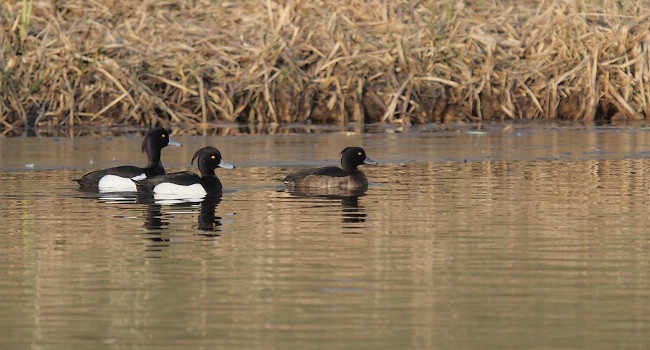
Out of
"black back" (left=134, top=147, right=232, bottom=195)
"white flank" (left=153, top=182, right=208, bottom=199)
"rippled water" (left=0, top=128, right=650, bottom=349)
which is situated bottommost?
"rippled water" (left=0, top=128, right=650, bottom=349)

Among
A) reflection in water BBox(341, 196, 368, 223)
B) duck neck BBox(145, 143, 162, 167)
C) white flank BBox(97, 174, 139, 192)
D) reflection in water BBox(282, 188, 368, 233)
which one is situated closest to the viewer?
reflection in water BBox(341, 196, 368, 223)

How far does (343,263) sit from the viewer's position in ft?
30.6

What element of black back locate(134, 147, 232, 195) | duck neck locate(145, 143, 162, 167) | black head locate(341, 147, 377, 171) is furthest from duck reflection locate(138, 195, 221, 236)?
black head locate(341, 147, 377, 171)

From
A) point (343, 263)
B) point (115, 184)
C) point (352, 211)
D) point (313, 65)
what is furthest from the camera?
point (313, 65)

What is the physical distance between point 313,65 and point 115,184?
28.5 ft

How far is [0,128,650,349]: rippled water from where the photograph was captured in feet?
23.8

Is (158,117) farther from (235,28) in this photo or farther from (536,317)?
(536,317)

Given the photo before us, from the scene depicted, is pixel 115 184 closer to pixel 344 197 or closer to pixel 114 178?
pixel 114 178

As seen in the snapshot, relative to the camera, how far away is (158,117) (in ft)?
72.7

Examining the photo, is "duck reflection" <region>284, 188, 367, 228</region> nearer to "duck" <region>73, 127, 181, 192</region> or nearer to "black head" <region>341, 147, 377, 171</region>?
"black head" <region>341, 147, 377, 171</region>

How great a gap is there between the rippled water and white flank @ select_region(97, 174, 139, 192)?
1.41 feet

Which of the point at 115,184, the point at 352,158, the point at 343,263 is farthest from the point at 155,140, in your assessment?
the point at 343,263

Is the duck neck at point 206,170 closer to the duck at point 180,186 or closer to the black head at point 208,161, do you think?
the black head at point 208,161

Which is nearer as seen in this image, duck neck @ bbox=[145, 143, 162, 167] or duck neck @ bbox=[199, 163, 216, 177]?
duck neck @ bbox=[199, 163, 216, 177]
